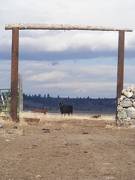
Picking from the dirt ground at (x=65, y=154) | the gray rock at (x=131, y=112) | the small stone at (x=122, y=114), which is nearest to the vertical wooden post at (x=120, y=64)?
the small stone at (x=122, y=114)

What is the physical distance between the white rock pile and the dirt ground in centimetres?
268

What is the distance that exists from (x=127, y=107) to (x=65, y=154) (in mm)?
10535

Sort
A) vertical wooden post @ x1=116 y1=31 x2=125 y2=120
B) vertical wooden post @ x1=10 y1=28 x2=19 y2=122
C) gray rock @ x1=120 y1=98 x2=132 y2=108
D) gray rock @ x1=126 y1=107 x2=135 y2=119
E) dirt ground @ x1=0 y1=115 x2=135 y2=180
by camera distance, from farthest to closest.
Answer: vertical wooden post @ x1=116 y1=31 x2=125 y2=120, vertical wooden post @ x1=10 y1=28 x2=19 y2=122, gray rock @ x1=120 y1=98 x2=132 y2=108, gray rock @ x1=126 y1=107 x2=135 y2=119, dirt ground @ x1=0 y1=115 x2=135 y2=180

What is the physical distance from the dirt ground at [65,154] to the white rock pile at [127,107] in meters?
2.68

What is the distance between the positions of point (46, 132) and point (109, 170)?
8.30 metres

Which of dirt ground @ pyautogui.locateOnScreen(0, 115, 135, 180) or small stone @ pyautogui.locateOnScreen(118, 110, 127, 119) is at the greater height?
dirt ground @ pyautogui.locateOnScreen(0, 115, 135, 180)

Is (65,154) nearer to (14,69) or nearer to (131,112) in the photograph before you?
(131,112)

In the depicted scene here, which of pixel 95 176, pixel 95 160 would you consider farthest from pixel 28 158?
→ pixel 95 176

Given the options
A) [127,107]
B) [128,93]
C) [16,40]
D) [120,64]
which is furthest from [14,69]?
[127,107]

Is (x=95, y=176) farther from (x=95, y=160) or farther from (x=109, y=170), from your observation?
(x=95, y=160)

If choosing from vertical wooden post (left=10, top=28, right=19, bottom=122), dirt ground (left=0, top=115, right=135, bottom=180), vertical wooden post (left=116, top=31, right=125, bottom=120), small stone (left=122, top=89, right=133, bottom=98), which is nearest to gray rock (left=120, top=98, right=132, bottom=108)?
small stone (left=122, top=89, right=133, bottom=98)

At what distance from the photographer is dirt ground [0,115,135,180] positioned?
11.9 meters

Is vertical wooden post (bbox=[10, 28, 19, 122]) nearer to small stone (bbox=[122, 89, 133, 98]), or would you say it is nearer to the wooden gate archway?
the wooden gate archway

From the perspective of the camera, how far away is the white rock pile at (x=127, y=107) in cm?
2456
